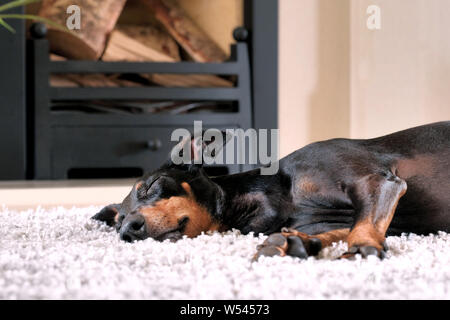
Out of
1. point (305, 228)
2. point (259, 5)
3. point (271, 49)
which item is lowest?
point (305, 228)

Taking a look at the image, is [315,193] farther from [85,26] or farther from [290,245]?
[85,26]

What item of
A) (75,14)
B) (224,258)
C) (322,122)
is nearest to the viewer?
(224,258)

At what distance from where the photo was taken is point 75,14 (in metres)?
2.55

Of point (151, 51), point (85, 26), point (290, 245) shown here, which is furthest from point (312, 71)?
point (290, 245)

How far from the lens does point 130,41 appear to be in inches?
105

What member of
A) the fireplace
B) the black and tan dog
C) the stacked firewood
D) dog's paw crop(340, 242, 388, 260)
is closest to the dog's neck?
the black and tan dog

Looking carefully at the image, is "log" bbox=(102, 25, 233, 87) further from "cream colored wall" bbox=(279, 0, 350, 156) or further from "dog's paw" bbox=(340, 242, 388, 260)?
"dog's paw" bbox=(340, 242, 388, 260)

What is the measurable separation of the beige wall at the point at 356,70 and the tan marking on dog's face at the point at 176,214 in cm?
152

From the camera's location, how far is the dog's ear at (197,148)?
1.34m

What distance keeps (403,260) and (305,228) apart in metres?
0.32

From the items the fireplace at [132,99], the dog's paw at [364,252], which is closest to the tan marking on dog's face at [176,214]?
the dog's paw at [364,252]

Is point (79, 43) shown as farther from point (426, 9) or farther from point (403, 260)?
point (403, 260)

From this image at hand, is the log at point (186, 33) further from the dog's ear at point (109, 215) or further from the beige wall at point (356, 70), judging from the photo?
the dog's ear at point (109, 215)
